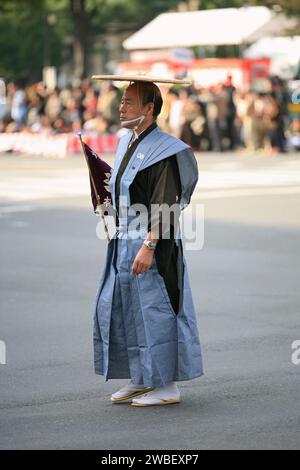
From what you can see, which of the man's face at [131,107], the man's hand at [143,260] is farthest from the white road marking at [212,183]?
the man's hand at [143,260]

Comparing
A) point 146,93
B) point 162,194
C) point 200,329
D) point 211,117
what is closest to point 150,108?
point 146,93

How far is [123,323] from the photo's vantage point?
6934mm

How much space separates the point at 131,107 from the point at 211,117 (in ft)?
84.8

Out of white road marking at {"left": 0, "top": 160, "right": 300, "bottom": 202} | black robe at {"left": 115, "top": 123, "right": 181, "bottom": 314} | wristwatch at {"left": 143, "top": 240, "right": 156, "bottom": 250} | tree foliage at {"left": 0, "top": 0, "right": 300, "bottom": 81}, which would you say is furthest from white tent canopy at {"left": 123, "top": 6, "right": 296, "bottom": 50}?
wristwatch at {"left": 143, "top": 240, "right": 156, "bottom": 250}

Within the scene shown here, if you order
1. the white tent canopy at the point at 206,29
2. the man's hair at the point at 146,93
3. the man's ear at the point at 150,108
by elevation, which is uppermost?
the man's hair at the point at 146,93

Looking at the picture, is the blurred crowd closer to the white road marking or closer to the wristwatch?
the white road marking

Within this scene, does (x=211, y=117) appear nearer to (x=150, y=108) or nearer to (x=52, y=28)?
(x=150, y=108)

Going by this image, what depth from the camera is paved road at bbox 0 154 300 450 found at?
6.34 m

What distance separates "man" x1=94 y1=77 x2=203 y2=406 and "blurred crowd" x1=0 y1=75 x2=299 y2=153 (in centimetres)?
2456

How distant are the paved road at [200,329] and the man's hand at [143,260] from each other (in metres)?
0.74

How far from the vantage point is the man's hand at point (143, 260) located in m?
6.79

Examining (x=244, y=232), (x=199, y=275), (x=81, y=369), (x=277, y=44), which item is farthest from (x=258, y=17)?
(x=81, y=369)

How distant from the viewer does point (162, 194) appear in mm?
6789

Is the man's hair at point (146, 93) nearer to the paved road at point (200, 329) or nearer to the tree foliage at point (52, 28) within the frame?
the paved road at point (200, 329)
